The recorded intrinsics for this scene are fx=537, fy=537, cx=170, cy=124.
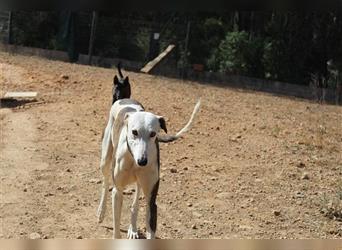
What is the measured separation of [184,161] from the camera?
4883 millimetres

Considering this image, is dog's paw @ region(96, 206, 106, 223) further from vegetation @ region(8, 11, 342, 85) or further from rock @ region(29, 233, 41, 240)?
vegetation @ region(8, 11, 342, 85)

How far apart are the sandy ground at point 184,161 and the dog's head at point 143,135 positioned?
114 centimetres

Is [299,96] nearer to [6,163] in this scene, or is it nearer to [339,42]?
[339,42]

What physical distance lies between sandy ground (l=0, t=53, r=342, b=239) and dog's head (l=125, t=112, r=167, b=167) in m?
1.14

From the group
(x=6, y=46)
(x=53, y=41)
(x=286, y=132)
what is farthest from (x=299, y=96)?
(x=6, y=46)

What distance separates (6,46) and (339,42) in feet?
9.86

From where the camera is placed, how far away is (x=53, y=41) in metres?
3.64

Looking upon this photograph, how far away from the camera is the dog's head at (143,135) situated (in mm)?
2148

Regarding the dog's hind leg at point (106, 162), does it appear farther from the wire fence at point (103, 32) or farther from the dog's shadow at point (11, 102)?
the dog's shadow at point (11, 102)

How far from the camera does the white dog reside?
2.18 meters

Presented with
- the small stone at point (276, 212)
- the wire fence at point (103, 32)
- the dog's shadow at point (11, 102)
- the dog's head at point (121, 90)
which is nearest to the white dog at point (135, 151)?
the dog's head at point (121, 90)

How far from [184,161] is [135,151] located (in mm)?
2726

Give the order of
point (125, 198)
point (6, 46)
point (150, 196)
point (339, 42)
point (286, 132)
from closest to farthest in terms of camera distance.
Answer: point (150, 196)
point (6, 46)
point (125, 198)
point (339, 42)
point (286, 132)

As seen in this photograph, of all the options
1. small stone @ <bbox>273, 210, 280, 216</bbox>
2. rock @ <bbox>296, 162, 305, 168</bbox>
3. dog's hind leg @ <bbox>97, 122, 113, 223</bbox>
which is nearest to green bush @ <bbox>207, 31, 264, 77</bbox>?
rock @ <bbox>296, 162, 305, 168</bbox>
